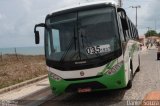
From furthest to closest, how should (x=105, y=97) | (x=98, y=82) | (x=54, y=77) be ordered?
(x=105, y=97)
(x=54, y=77)
(x=98, y=82)

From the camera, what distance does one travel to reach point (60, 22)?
12797mm

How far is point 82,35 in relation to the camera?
40.8ft

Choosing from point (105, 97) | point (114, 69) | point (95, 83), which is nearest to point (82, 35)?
point (114, 69)

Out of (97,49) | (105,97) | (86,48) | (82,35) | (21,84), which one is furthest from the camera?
(21,84)

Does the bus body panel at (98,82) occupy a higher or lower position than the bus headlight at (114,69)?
lower

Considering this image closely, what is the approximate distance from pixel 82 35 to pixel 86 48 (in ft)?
1.58

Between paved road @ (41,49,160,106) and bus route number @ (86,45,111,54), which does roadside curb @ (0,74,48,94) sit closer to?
paved road @ (41,49,160,106)

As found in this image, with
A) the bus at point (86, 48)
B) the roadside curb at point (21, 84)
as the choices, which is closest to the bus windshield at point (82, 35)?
the bus at point (86, 48)

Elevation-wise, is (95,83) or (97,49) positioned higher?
(97,49)

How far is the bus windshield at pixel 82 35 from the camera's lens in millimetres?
12195

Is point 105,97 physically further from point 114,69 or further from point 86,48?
point 86,48

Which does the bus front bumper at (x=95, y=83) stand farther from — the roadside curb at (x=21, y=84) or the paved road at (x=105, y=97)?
the roadside curb at (x=21, y=84)

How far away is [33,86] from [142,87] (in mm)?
5901

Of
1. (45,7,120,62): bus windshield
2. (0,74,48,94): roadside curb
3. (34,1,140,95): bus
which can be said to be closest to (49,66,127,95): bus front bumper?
(34,1,140,95): bus
